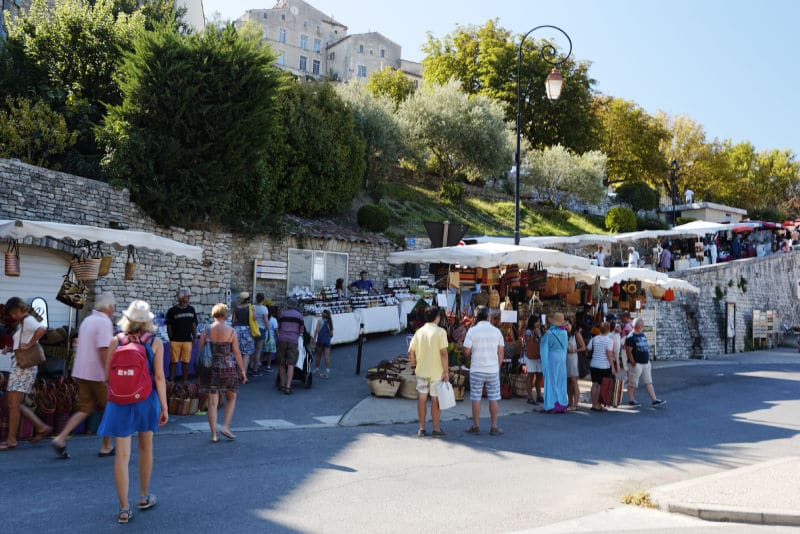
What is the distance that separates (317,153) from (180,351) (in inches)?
529

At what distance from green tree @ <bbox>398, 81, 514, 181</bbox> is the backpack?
35.1 meters

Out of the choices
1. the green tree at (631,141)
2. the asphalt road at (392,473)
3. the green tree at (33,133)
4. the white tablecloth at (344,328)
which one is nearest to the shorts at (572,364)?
the asphalt road at (392,473)

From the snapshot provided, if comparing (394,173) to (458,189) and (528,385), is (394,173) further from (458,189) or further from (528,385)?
(528,385)

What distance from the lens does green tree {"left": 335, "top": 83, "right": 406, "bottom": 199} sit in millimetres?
33719

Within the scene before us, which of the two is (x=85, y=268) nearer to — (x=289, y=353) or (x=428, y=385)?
(x=289, y=353)

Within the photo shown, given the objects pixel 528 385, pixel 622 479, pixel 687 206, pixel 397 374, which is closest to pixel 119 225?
pixel 397 374

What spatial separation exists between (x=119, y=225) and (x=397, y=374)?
884 cm

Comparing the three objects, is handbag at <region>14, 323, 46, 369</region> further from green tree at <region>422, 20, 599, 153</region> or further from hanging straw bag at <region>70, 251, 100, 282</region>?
green tree at <region>422, 20, 599, 153</region>

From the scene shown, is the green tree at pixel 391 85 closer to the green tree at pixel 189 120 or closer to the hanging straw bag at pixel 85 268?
the green tree at pixel 189 120

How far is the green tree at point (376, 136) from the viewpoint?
3372cm

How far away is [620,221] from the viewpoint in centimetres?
4150

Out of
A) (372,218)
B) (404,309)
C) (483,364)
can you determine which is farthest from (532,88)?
(483,364)

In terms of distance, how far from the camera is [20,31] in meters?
21.0

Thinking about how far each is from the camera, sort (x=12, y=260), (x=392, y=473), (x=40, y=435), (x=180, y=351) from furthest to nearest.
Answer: (x=180, y=351), (x=12, y=260), (x=40, y=435), (x=392, y=473)
